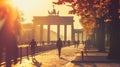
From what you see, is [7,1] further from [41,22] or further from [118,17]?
[41,22]

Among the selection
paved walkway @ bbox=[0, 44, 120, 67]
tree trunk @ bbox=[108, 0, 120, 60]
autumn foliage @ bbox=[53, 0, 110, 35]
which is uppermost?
autumn foliage @ bbox=[53, 0, 110, 35]

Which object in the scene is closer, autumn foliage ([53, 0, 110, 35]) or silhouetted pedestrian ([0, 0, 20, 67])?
silhouetted pedestrian ([0, 0, 20, 67])

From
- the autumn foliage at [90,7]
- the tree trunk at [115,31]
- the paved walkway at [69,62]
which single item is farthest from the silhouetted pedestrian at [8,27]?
the autumn foliage at [90,7]

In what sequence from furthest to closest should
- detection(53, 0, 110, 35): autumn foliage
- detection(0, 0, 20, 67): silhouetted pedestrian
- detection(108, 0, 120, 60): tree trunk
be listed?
detection(53, 0, 110, 35): autumn foliage → detection(108, 0, 120, 60): tree trunk → detection(0, 0, 20, 67): silhouetted pedestrian

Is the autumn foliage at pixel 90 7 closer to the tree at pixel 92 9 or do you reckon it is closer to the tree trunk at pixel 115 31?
the tree at pixel 92 9

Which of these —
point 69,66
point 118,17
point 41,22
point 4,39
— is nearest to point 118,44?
point 118,17

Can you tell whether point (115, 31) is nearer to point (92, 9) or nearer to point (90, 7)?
point (90, 7)

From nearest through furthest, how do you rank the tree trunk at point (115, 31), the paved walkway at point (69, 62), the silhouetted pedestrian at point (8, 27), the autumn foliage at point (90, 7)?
the silhouetted pedestrian at point (8, 27) < the paved walkway at point (69, 62) < the tree trunk at point (115, 31) < the autumn foliage at point (90, 7)

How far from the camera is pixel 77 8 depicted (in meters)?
43.8

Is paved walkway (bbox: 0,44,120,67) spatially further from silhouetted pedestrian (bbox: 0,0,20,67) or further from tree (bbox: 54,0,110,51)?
silhouetted pedestrian (bbox: 0,0,20,67)

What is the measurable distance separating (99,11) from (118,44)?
1556 cm

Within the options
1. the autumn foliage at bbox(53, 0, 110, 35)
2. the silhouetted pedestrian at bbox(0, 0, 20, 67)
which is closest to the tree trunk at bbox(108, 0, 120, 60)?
the autumn foliage at bbox(53, 0, 110, 35)

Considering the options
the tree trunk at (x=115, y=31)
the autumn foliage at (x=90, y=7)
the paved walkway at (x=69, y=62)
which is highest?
the autumn foliage at (x=90, y=7)

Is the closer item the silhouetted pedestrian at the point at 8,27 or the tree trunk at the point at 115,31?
the silhouetted pedestrian at the point at 8,27
